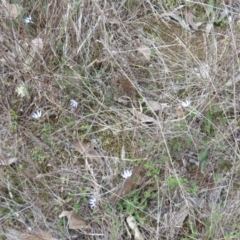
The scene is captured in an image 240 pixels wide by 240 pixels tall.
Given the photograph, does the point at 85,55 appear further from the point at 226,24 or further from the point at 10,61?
the point at 226,24

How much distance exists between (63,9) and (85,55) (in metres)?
0.21

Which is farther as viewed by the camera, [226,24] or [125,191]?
[226,24]

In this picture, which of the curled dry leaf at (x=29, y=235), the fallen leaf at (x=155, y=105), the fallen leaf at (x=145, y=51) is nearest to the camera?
the curled dry leaf at (x=29, y=235)

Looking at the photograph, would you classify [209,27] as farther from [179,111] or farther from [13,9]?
[13,9]

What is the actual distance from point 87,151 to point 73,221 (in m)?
0.27

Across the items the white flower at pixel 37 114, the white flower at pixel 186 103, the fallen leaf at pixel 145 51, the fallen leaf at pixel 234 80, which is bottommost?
the white flower at pixel 37 114

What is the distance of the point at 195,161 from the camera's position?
70.8 inches

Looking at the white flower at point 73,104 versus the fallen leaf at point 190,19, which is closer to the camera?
the white flower at point 73,104

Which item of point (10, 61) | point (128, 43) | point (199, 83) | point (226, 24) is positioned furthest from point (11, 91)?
point (226, 24)

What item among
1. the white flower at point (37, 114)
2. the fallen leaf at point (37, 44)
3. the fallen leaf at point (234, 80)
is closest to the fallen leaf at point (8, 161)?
the white flower at point (37, 114)

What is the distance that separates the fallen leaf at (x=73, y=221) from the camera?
167cm

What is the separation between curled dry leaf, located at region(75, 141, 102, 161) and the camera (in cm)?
182

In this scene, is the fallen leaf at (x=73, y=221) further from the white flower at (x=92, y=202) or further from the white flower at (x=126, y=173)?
the white flower at (x=126, y=173)

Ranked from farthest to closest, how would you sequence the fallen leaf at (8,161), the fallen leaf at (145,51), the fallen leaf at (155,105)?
the fallen leaf at (145,51)
the fallen leaf at (155,105)
the fallen leaf at (8,161)
